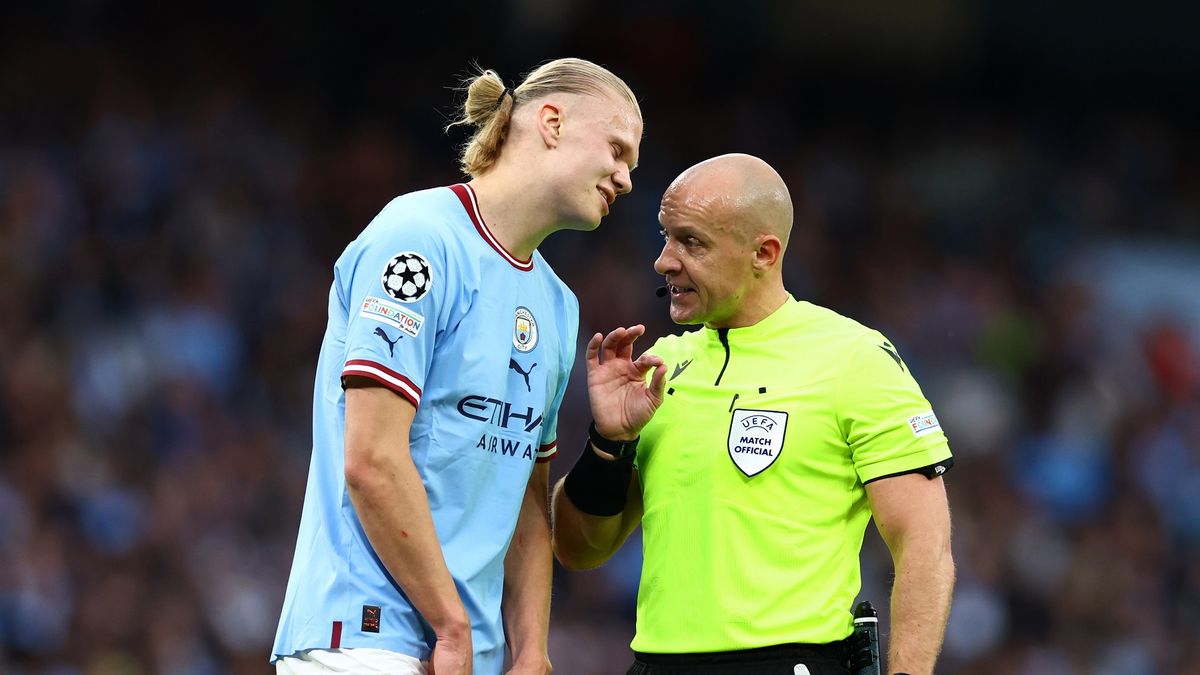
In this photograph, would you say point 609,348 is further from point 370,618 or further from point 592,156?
point 370,618

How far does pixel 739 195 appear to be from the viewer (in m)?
4.59

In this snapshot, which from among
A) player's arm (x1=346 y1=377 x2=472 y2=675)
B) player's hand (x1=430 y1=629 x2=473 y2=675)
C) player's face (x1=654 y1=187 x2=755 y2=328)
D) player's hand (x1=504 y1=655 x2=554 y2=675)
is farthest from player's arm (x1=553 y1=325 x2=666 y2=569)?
player's hand (x1=430 y1=629 x2=473 y2=675)

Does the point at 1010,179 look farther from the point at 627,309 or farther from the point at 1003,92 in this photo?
the point at 627,309

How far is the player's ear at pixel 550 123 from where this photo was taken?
4.25 m

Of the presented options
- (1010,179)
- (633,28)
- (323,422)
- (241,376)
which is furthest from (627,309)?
(323,422)

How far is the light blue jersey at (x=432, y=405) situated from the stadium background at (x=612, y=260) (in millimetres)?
6258

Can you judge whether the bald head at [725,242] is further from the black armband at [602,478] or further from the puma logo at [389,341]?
the puma logo at [389,341]

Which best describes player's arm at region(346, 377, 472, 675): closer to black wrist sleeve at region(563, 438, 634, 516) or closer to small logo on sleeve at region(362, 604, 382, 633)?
small logo on sleeve at region(362, 604, 382, 633)

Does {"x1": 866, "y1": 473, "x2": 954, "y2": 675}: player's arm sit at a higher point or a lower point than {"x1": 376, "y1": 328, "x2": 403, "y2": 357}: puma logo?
lower

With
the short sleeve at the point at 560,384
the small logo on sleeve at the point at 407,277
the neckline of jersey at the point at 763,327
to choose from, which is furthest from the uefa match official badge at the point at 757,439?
the small logo on sleeve at the point at 407,277

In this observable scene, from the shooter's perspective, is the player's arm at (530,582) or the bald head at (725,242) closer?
the player's arm at (530,582)

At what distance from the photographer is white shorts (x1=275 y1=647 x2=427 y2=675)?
3742 millimetres

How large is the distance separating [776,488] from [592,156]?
1078mm

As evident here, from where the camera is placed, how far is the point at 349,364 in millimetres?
3719
